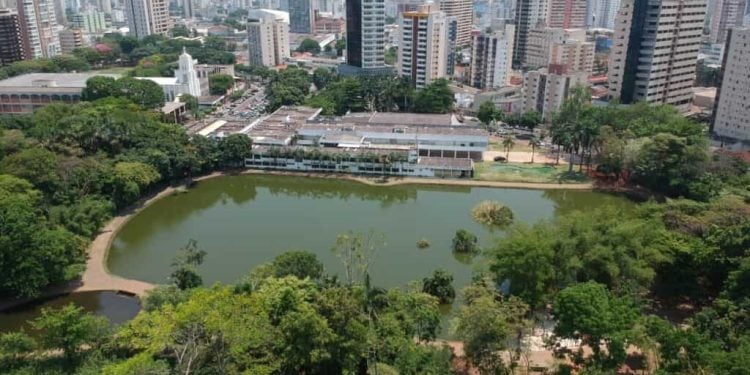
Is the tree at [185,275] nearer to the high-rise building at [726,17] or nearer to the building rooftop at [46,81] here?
the building rooftop at [46,81]

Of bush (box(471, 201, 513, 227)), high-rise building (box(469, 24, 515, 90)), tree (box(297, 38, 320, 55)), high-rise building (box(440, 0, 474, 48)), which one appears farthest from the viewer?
tree (box(297, 38, 320, 55))

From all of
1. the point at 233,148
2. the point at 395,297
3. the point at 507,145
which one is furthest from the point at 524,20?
the point at 395,297

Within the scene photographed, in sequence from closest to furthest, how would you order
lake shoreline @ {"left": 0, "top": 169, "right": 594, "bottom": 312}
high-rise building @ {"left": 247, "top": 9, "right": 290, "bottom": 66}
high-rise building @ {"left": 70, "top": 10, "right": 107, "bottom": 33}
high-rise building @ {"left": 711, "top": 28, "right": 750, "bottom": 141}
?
lake shoreline @ {"left": 0, "top": 169, "right": 594, "bottom": 312}
high-rise building @ {"left": 711, "top": 28, "right": 750, "bottom": 141}
high-rise building @ {"left": 247, "top": 9, "right": 290, "bottom": 66}
high-rise building @ {"left": 70, "top": 10, "right": 107, "bottom": 33}

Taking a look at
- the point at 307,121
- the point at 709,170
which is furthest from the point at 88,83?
the point at 709,170

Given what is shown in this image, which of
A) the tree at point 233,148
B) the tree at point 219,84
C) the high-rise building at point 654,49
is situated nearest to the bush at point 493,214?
the tree at point 233,148

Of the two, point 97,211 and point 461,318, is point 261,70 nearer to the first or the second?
point 97,211

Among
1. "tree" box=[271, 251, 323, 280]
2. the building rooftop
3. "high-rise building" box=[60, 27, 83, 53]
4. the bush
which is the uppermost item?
"high-rise building" box=[60, 27, 83, 53]

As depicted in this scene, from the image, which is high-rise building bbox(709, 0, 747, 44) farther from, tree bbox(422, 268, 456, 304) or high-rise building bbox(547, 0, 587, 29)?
tree bbox(422, 268, 456, 304)

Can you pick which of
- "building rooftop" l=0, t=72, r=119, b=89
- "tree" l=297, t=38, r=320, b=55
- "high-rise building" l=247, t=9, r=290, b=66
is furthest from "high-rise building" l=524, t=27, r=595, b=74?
"building rooftop" l=0, t=72, r=119, b=89

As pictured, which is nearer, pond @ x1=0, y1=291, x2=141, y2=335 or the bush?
pond @ x1=0, y1=291, x2=141, y2=335
